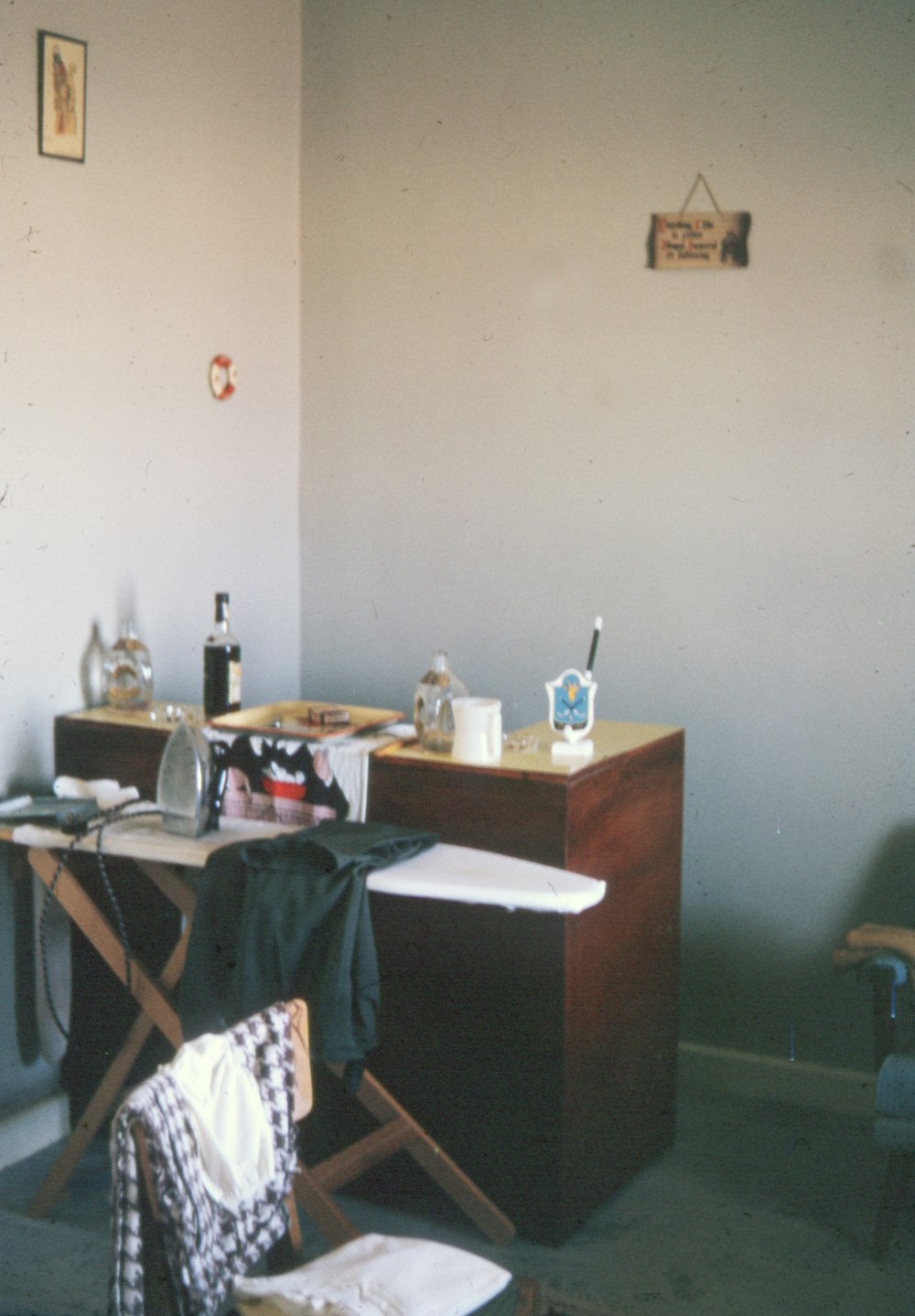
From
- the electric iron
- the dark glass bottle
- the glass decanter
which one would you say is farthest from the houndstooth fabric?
the dark glass bottle

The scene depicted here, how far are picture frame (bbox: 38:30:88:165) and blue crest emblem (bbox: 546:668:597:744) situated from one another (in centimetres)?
151

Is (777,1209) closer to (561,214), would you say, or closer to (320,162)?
(561,214)

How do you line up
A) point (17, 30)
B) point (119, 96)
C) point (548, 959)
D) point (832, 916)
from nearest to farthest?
point (548, 959)
point (17, 30)
point (119, 96)
point (832, 916)

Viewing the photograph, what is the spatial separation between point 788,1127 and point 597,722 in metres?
1.05

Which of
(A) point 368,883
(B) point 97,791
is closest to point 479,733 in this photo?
(A) point 368,883

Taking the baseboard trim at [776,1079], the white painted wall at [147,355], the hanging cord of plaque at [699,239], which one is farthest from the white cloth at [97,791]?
the hanging cord of plaque at [699,239]

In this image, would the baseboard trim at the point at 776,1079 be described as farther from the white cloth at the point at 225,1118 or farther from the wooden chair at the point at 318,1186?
the white cloth at the point at 225,1118

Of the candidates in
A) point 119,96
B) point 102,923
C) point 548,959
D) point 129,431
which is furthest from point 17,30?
point 548,959

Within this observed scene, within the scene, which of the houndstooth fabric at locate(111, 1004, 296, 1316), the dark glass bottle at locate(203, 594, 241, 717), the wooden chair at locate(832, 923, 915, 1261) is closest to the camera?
the houndstooth fabric at locate(111, 1004, 296, 1316)

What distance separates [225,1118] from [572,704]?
1.35 m

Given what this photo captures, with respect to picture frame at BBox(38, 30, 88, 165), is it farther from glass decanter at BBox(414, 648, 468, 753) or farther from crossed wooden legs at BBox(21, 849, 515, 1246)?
crossed wooden legs at BBox(21, 849, 515, 1246)

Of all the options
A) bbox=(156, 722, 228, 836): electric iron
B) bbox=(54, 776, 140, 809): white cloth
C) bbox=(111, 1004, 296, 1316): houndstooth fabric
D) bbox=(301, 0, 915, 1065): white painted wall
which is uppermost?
bbox=(301, 0, 915, 1065): white painted wall

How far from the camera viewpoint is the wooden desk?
2.62 meters

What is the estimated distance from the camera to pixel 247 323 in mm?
3555
